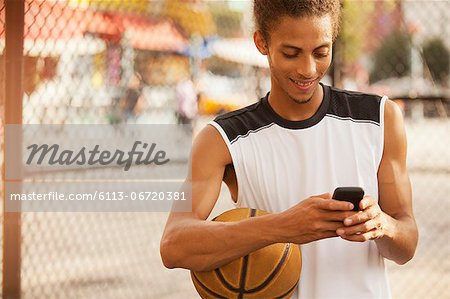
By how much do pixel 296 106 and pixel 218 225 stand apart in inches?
17.7

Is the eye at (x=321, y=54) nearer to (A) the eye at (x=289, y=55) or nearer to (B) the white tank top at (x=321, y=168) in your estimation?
(A) the eye at (x=289, y=55)

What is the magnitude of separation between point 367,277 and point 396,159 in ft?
1.18

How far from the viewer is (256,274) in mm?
2373

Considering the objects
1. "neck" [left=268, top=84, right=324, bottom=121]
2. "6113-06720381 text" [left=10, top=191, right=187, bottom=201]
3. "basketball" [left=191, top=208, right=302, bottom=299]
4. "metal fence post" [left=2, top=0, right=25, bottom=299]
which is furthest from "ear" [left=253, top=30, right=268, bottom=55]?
"6113-06720381 text" [left=10, top=191, right=187, bottom=201]

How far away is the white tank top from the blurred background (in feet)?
1.61

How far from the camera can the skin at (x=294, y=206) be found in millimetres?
2189

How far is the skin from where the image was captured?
2189 millimetres

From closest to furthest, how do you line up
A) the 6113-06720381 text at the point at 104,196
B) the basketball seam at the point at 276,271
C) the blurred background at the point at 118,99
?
the basketball seam at the point at 276,271 → the blurred background at the point at 118,99 → the 6113-06720381 text at the point at 104,196

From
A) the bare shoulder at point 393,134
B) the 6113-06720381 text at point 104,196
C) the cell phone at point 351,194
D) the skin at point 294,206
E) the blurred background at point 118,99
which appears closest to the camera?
the cell phone at point 351,194

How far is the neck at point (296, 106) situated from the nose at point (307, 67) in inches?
5.1

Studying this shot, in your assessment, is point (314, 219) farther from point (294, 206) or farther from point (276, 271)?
point (276, 271)

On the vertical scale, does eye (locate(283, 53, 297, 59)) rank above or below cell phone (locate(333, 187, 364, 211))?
above

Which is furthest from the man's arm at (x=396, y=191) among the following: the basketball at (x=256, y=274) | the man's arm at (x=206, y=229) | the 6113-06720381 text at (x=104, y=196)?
the 6113-06720381 text at (x=104, y=196)

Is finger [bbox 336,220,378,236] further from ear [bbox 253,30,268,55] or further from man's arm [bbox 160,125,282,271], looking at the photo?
ear [bbox 253,30,268,55]
